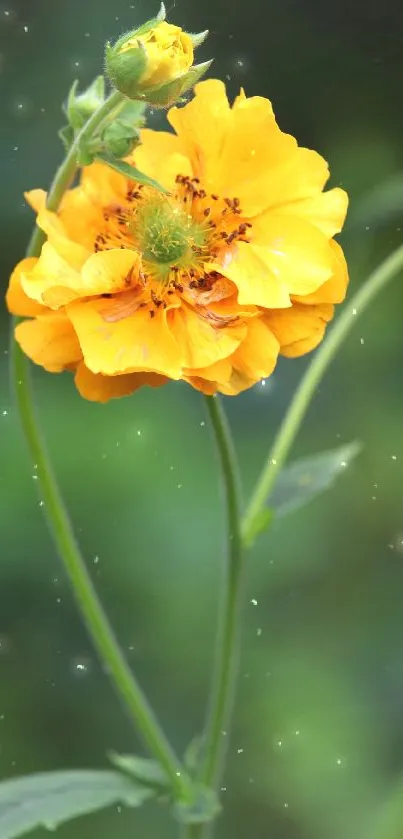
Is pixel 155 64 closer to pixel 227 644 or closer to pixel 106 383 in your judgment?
pixel 106 383

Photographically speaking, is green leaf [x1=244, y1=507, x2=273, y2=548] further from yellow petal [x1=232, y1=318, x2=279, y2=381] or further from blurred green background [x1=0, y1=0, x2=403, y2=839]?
blurred green background [x1=0, y1=0, x2=403, y2=839]

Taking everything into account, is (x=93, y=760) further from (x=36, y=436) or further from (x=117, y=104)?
(x=117, y=104)

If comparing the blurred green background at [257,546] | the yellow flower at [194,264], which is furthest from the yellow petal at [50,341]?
the blurred green background at [257,546]

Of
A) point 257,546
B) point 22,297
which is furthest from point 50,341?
point 257,546

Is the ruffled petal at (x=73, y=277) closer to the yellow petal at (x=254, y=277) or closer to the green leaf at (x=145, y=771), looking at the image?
the yellow petal at (x=254, y=277)

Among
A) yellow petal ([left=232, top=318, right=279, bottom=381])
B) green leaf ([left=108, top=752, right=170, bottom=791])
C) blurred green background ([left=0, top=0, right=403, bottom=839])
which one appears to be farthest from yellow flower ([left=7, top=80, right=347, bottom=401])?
blurred green background ([left=0, top=0, right=403, bottom=839])

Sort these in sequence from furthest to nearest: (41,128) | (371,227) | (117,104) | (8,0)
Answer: (41,128) < (8,0) < (371,227) < (117,104)

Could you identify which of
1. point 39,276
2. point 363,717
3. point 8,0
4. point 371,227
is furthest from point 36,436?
point 363,717
